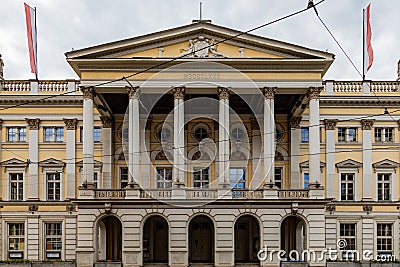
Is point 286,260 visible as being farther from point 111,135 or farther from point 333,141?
point 111,135

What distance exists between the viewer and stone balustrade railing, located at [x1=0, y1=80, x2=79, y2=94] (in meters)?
48.5

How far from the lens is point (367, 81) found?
48.6 meters

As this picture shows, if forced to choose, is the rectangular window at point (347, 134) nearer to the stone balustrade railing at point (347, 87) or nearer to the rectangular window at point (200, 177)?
the stone balustrade railing at point (347, 87)

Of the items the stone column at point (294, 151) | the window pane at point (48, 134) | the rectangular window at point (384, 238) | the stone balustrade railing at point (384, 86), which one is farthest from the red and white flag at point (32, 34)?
the rectangular window at point (384, 238)

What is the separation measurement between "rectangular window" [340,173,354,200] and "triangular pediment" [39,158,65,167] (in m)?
21.7

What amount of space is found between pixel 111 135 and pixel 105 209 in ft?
31.1

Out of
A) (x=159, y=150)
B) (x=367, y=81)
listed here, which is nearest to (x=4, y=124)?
(x=159, y=150)

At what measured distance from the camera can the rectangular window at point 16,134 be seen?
161 feet

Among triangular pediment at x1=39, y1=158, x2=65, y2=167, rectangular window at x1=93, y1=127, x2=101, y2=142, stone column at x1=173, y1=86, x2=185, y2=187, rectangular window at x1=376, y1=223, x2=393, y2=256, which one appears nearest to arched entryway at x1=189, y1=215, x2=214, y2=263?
stone column at x1=173, y1=86, x2=185, y2=187

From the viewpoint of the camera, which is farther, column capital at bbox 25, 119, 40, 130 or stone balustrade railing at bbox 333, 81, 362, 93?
stone balustrade railing at bbox 333, 81, 362, 93

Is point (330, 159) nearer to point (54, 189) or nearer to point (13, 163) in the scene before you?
point (54, 189)

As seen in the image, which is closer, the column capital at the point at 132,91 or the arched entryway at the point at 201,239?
the column capital at the point at 132,91

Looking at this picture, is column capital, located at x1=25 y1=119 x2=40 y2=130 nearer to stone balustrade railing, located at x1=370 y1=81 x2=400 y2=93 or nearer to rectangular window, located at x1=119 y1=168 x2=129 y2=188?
rectangular window, located at x1=119 y1=168 x2=129 y2=188

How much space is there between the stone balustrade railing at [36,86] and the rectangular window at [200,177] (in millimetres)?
11465
